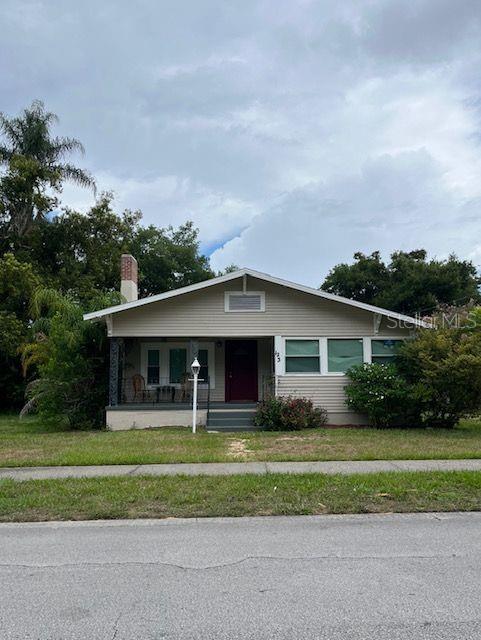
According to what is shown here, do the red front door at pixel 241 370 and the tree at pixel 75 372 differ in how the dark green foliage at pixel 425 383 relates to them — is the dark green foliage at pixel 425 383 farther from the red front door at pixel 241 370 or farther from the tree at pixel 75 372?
the tree at pixel 75 372

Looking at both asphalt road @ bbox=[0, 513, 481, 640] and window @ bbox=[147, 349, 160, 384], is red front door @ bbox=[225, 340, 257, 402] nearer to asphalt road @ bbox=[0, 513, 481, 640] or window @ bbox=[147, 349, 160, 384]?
window @ bbox=[147, 349, 160, 384]

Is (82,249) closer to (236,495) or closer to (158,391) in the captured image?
(158,391)

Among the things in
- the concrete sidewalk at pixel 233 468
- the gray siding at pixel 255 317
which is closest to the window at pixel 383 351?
the gray siding at pixel 255 317

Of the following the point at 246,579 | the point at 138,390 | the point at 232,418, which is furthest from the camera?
the point at 138,390

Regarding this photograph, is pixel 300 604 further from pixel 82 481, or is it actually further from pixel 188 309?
pixel 188 309

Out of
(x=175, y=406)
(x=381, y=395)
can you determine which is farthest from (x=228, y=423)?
(x=381, y=395)

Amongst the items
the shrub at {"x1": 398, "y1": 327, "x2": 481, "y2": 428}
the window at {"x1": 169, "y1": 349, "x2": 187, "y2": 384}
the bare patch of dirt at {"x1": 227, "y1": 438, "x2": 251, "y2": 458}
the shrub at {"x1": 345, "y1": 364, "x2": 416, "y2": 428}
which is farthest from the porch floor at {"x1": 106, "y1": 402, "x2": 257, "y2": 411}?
the shrub at {"x1": 398, "y1": 327, "x2": 481, "y2": 428}

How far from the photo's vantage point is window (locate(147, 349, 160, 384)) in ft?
61.8

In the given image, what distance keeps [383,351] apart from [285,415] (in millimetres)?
3996

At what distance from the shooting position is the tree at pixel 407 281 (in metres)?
39.7

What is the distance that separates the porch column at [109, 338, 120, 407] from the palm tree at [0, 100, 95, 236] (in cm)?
1304

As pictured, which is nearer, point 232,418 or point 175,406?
point 232,418

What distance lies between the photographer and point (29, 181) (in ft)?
85.5

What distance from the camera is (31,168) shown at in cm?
2558
